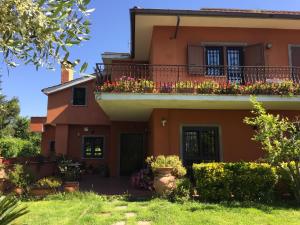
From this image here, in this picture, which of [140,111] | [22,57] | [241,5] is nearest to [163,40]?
[140,111]

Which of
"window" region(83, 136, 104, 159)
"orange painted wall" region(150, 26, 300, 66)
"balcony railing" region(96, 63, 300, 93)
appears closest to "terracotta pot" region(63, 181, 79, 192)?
"balcony railing" region(96, 63, 300, 93)

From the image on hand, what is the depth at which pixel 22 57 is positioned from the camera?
158 inches

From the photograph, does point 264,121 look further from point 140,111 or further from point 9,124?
point 9,124

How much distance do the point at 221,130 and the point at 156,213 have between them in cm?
606

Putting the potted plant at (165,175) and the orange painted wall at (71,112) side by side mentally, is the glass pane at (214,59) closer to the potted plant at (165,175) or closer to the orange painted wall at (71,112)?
the potted plant at (165,175)

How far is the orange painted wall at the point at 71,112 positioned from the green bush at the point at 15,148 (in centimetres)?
570

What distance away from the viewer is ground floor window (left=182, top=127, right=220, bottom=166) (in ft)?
45.7

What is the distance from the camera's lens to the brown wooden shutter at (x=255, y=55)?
46.1 feet

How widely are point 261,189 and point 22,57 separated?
8.67 meters

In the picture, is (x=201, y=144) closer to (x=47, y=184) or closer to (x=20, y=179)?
(x=47, y=184)

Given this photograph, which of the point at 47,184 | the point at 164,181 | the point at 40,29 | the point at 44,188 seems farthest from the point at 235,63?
the point at 40,29

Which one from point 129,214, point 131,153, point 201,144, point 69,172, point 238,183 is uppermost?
point 201,144

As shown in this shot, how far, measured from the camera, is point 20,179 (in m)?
12.3

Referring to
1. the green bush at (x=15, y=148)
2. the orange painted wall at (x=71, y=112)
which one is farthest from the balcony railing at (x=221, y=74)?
the green bush at (x=15, y=148)
